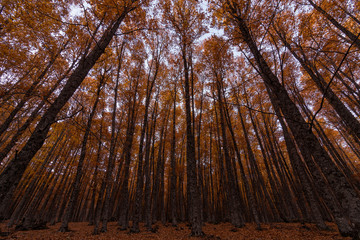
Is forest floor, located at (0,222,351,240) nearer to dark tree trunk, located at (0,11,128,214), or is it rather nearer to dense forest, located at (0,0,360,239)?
dense forest, located at (0,0,360,239)

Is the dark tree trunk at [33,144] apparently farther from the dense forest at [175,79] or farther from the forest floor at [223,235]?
the forest floor at [223,235]

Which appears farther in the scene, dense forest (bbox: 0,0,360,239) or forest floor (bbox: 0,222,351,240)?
forest floor (bbox: 0,222,351,240)

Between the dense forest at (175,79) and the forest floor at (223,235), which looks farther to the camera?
the forest floor at (223,235)

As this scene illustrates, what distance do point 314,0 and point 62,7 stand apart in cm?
1547

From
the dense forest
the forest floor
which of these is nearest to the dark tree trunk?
the dense forest

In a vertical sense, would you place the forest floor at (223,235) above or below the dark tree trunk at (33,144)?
below

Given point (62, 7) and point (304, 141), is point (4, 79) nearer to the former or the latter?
point (62, 7)

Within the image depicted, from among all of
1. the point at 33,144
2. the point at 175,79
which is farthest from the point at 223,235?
the point at 175,79

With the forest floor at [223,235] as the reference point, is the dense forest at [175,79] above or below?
above

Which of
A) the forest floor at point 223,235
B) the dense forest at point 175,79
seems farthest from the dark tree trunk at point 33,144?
the forest floor at point 223,235

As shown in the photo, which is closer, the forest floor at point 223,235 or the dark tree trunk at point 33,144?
the dark tree trunk at point 33,144

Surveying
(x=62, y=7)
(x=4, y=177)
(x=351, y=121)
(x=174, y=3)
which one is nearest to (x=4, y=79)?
(x=62, y=7)

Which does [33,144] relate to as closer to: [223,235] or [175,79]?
[223,235]

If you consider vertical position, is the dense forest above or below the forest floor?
above
